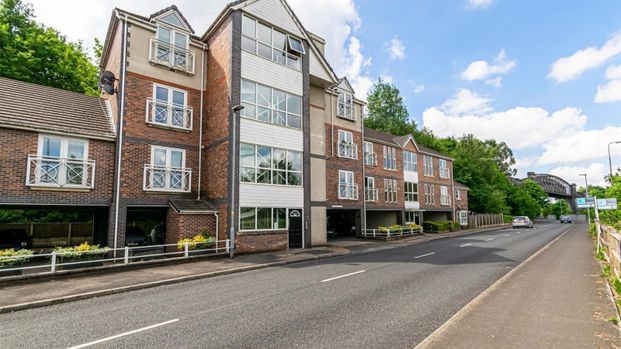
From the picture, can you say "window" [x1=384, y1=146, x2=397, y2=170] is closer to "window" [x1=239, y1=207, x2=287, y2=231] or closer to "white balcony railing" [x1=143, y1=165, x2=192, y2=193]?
"window" [x1=239, y1=207, x2=287, y2=231]

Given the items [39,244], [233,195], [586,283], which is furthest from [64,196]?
[586,283]

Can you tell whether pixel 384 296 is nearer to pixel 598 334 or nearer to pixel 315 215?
pixel 598 334

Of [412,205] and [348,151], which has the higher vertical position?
[348,151]

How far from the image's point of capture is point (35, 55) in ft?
76.6

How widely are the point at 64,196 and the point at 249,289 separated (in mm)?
10077

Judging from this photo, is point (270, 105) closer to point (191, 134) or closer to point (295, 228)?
point (191, 134)

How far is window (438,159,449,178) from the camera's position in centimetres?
3919

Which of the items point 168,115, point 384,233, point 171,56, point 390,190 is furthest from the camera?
point 390,190

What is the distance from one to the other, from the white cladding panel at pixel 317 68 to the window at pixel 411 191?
16144mm

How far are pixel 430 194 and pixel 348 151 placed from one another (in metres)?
15.7

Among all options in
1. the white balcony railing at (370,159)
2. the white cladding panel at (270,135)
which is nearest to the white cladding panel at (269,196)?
the white cladding panel at (270,135)

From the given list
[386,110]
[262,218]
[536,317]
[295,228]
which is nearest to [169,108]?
[262,218]

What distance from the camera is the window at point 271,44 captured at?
1800 cm

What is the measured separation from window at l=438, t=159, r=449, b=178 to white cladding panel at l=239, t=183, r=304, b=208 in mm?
26052
